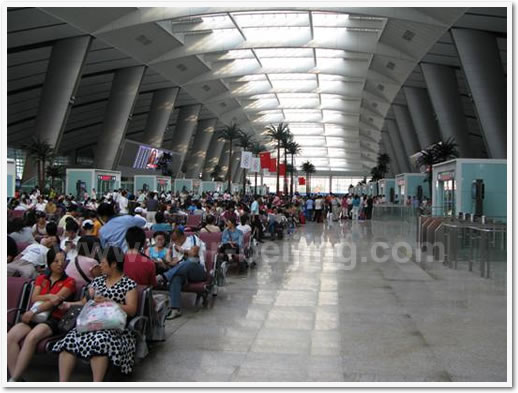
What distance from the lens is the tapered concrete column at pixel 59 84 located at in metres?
30.7

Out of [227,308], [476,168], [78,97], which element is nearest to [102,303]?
[227,308]

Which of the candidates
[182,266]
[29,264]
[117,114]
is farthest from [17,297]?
[117,114]

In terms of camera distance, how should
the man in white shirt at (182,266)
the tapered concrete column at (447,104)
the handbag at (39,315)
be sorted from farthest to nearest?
the tapered concrete column at (447,104) < the man in white shirt at (182,266) < the handbag at (39,315)

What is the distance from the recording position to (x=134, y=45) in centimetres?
3491

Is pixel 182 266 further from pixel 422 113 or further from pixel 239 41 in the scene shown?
pixel 422 113

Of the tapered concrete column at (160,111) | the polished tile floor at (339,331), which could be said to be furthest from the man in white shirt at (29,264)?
the tapered concrete column at (160,111)

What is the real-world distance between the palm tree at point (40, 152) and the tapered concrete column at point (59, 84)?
24.9 inches

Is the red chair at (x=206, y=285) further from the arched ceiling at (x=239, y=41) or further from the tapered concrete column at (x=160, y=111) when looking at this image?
the tapered concrete column at (x=160, y=111)

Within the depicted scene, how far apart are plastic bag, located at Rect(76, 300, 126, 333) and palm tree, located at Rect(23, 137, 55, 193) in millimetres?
26819

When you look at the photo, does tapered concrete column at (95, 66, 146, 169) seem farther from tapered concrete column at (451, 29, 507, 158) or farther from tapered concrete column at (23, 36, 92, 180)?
tapered concrete column at (451, 29, 507, 158)

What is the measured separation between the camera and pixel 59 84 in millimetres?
30594

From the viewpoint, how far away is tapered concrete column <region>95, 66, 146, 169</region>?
126 feet

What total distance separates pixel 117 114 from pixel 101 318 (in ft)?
117

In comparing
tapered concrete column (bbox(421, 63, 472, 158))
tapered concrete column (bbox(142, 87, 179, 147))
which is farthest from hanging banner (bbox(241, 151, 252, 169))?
tapered concrete column (bbox(142, 87, 179, 147))
